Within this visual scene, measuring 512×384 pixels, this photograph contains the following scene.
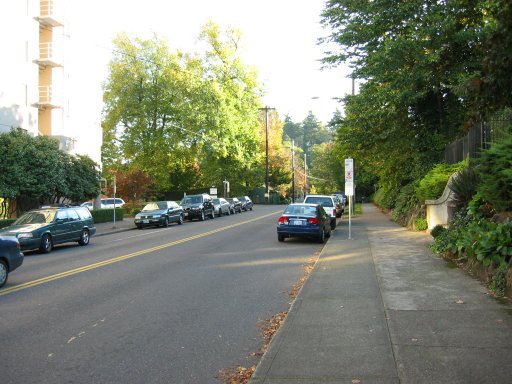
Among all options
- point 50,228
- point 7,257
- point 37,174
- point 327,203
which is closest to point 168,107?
point 37,174

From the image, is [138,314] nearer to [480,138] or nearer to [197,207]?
[480,138]

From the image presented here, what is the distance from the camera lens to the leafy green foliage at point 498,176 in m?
10.1

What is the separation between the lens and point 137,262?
13.0 metres

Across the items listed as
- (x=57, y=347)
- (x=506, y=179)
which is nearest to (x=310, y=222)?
(x=506, y=179)

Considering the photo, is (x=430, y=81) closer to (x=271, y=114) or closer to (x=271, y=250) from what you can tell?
(x=271, y=250)

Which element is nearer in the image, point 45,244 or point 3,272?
point 3,272

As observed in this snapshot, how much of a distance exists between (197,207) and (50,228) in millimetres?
17368

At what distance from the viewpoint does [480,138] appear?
1576 cm

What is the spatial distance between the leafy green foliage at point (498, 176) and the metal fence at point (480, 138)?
3.08ft

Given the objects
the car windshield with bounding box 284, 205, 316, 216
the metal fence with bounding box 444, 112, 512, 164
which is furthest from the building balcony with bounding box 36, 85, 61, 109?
the metal fence with bounding box 444, 112, 512, 164

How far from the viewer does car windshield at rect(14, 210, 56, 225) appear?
17141 millimetres

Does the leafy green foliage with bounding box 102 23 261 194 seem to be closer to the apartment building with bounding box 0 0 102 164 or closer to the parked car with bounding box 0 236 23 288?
the apartment building with bounding box 0 0 102 164

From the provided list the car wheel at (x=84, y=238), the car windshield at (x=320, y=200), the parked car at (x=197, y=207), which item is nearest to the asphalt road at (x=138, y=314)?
the car wheel at (x=84, y=238)

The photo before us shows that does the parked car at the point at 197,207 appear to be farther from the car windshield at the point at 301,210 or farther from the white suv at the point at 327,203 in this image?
the car windshield at the point at 301,210
